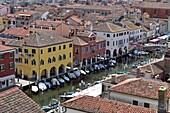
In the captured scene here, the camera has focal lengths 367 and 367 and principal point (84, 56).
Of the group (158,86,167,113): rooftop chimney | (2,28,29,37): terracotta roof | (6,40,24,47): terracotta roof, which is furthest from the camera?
(2,28,29,37): terracotta roof

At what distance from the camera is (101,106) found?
1351cm

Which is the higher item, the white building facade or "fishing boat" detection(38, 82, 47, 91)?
the white building facade

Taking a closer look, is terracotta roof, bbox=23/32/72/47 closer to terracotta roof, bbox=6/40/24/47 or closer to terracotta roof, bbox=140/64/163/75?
terracotta roof, bbox=6/40/24/47

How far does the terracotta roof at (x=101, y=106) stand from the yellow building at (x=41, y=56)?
16828 millimetres

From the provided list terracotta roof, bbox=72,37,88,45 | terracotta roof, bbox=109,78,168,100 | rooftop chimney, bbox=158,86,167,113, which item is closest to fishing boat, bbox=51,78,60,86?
terracotta roof, bbox=72,37,88,45

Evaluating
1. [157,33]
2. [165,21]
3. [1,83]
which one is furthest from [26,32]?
[165,21]

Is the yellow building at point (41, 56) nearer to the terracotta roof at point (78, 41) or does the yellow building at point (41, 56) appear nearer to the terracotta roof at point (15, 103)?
the terracotta roof at point (78, 41)

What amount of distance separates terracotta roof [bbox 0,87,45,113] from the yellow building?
22956mm

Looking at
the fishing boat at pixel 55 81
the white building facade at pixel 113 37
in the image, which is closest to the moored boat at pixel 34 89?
the fishing boat at pixel 55 81

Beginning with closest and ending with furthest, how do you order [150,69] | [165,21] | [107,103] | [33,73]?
[107,103], [150,69], [33,73], [165,21]

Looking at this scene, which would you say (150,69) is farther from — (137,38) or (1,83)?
(137,38)

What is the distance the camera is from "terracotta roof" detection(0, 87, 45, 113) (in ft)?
22.6

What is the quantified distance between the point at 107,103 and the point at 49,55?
1840 centimetres

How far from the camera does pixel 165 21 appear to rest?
6019 cm
